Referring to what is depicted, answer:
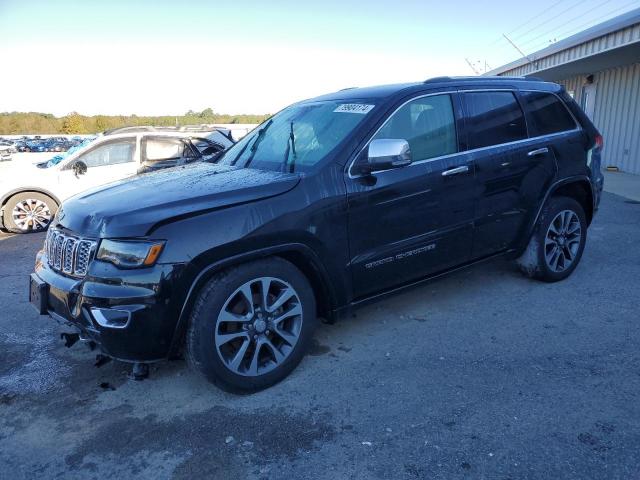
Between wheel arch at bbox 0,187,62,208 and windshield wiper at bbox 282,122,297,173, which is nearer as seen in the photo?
windshield wiper at bbox 282,122,297,173

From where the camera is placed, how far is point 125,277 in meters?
2.76

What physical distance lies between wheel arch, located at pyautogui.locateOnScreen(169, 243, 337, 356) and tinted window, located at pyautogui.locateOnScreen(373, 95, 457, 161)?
1063 mm

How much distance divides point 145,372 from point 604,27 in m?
12.6

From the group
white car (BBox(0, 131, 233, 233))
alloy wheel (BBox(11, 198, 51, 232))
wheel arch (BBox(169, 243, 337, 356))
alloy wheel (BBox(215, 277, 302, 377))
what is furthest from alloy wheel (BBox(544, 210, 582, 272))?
alloy wheel (BBox(11, 198, 51, 232))

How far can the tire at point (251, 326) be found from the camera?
293 centimetres

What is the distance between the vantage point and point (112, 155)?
8383 millimetres

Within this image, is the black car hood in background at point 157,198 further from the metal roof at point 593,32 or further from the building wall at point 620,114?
the building wall at point 620,114

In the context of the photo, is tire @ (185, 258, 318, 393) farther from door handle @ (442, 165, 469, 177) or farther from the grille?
door handle @ (442, 165, 469, 177)

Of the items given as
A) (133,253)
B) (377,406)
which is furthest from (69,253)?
(377,406)

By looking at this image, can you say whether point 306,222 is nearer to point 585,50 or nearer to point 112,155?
point 112,155

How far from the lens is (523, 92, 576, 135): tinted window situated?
457 centimetres

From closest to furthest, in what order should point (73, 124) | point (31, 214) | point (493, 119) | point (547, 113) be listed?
point (493, 119)
point (547, 113)
point (31, 214)
point (73, 124)

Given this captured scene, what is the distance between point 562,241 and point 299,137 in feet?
9.14

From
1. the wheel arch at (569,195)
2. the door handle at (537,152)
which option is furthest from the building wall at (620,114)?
the door handle at (537,152)
